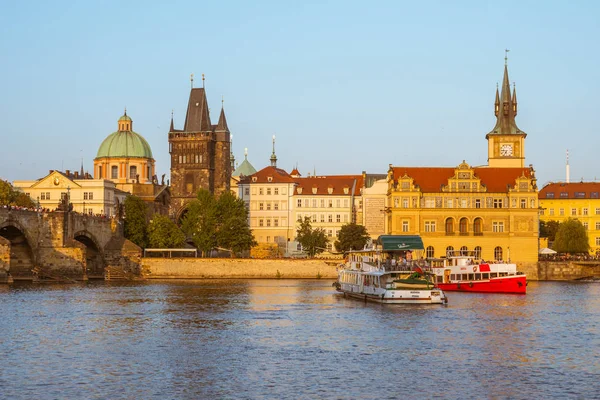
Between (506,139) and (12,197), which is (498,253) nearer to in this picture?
(506,139)

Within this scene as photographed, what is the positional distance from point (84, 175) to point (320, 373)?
461 feet

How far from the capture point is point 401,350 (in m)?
44.8

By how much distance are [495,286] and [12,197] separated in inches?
2633

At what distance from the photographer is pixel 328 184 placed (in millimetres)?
139875

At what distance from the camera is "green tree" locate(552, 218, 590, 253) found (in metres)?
128

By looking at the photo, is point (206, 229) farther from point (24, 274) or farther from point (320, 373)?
point (320, 373)

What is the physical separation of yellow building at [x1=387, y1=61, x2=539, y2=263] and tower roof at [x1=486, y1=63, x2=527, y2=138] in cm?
1258

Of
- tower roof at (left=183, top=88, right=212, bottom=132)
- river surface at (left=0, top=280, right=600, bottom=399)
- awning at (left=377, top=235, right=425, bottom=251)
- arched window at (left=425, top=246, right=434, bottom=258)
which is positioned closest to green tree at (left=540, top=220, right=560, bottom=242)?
arched window at (left=425, top=246, right=434, bottom=258)

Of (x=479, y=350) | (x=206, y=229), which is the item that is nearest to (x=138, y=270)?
(x=206, y=229)

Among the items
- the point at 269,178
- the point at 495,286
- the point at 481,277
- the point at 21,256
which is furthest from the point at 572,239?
the point at 21,256

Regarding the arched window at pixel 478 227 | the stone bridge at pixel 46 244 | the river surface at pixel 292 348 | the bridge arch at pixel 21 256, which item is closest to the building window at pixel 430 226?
the arched window at pixel 478 227

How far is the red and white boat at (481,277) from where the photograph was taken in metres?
84.5

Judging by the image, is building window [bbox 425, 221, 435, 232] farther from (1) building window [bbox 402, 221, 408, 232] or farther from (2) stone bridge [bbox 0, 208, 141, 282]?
(2) stone bridge [bbox 0, 208, 141, 282]

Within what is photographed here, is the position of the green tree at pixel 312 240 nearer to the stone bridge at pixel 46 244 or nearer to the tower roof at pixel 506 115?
the tower roof at pixel 506 115
